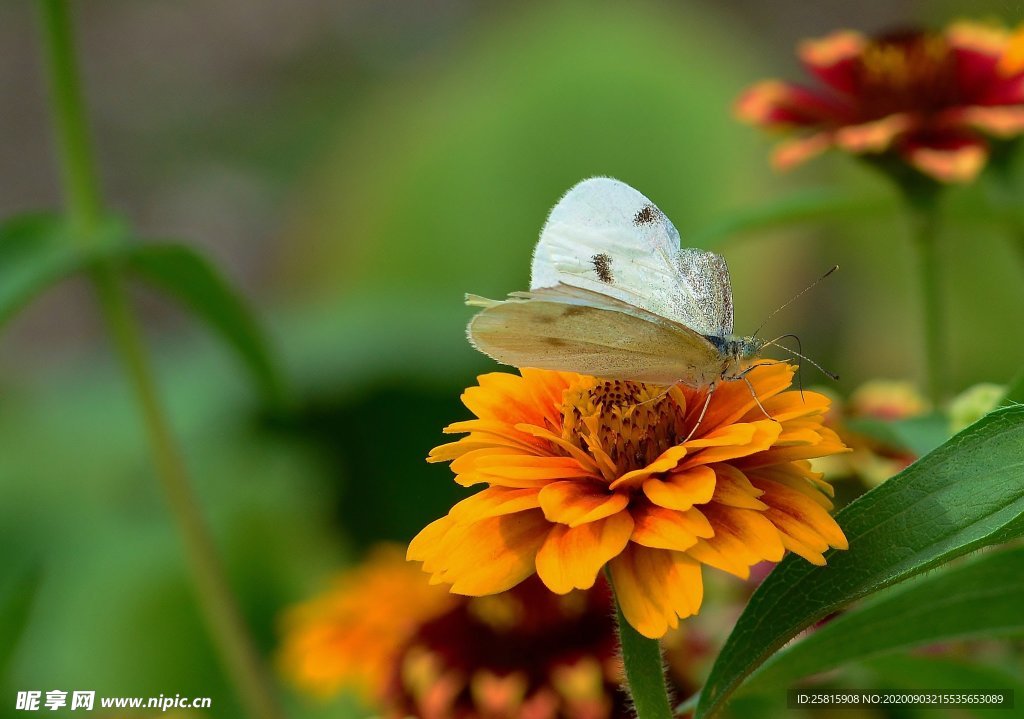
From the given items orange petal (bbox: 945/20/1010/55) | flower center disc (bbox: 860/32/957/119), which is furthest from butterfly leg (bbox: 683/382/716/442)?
orange petal (bbox: 945/20/1010/55)

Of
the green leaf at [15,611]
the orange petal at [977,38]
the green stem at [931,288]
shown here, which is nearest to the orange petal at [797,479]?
the green stem at [931,288]

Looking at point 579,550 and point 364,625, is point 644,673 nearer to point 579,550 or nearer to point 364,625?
point 579,550

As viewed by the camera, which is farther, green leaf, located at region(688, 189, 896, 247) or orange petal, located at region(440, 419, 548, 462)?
green leaf, located at region(688, 189, 896, 247)

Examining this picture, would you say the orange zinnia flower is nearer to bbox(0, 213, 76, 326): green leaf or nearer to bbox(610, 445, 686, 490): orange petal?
bbox(610, 445, 686, 490): orange petal

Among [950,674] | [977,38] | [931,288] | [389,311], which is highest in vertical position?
[389,311]

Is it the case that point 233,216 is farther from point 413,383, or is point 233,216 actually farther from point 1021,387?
point 1021,387

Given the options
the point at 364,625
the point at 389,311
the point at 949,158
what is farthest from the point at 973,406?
the point at 389,311
